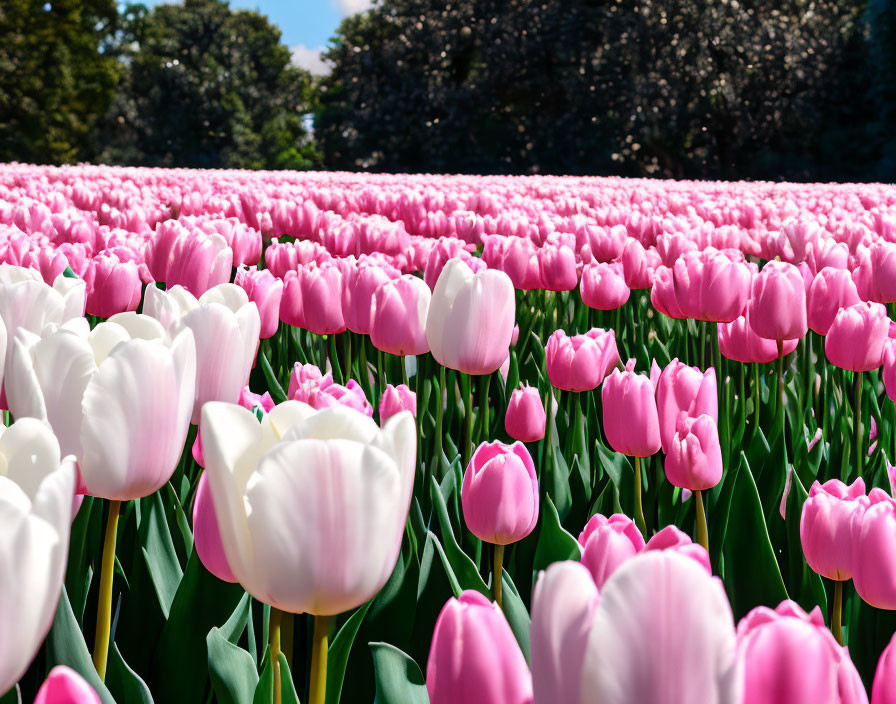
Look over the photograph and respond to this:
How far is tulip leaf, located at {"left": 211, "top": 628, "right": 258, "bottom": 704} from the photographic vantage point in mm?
972

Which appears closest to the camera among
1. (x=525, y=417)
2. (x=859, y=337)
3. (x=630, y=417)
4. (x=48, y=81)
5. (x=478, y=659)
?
→ (x=478, y=659)

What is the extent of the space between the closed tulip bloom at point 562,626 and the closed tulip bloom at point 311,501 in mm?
203

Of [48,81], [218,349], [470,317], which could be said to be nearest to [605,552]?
[218,349]

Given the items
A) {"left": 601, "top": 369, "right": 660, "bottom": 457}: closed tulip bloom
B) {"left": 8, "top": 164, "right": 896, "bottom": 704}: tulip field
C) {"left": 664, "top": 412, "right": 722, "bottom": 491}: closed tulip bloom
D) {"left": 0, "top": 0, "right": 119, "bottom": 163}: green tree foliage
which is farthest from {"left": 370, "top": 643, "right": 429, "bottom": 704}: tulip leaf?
{"left": 0, "top": 0, "right": 119, "bottom": 163}: green tree foliage

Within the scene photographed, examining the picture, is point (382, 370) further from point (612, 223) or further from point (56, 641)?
point (612, 223)

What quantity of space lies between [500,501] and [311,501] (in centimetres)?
54

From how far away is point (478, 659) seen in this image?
2.09ft

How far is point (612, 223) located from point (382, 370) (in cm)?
A: 258

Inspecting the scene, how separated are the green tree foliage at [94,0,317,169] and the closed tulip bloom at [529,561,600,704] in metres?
43.1

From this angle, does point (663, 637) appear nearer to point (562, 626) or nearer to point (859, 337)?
point (562, 626)

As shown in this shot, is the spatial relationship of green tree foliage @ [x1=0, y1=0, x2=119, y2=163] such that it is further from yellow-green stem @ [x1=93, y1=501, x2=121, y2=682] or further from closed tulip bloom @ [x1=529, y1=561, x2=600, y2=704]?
closed tulip bloom @ [x1=529, y1=561, x2=600, y2=704]

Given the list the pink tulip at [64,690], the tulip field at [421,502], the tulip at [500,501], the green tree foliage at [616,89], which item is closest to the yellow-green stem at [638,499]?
the tulip field at [421,502]

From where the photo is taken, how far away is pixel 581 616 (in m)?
0.51


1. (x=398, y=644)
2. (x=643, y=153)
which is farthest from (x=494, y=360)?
(x=643, y=153)
